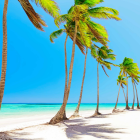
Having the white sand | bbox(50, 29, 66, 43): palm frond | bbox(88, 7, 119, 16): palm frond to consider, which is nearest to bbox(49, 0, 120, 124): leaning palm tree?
bbox(88, 7, 119, 16): palm frond

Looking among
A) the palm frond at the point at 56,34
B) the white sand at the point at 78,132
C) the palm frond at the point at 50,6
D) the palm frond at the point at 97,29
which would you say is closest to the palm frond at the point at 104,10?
the palm frond at the point at 97,29

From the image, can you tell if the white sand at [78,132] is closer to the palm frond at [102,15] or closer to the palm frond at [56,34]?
the palm frond at [102,15]

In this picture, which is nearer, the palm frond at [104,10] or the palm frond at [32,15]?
the palm frond at [32,15]

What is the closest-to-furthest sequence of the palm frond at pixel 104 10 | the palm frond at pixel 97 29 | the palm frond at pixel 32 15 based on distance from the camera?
the palm frond at pixel 32 15
the palm frond at pixel 104 10
the palm frond at pixel 97 29

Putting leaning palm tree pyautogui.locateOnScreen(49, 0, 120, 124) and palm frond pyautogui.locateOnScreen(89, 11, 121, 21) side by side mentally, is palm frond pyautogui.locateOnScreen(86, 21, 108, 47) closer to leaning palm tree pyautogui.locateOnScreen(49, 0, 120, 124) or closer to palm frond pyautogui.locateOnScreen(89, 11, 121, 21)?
leaning palm tree pyautogui.locateOnScreen(49, 0, 120, 124)

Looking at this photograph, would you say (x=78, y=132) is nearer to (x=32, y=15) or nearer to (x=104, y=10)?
(x=32, y=15)

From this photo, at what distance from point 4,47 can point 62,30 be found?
750 centimetres

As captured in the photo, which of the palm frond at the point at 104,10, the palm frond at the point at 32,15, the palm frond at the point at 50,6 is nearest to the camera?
the palm frond at the point at 32,15

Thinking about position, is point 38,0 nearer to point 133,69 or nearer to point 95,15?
point 95,15

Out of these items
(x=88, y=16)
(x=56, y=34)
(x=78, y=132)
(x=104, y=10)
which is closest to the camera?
(x=78, y=132)

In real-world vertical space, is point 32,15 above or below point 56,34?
below

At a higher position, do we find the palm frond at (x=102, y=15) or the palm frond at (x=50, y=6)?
the palm frond at (x=102, y=15)

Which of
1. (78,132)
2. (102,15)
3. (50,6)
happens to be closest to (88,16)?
(102,15)

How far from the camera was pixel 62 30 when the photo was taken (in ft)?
40.8
